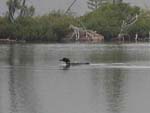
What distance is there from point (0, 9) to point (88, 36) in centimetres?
1769

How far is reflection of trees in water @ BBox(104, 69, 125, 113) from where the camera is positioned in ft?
61.8

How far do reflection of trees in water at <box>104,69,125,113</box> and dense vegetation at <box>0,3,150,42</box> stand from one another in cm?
5695

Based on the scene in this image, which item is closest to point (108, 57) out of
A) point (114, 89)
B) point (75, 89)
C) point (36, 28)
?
point (75, 89)

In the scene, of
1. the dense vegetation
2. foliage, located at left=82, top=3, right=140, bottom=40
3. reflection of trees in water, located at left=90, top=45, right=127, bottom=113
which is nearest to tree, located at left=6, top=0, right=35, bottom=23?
the dense vegetation

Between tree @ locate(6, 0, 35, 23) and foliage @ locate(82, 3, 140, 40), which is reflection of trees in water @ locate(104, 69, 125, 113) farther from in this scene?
foliage @ locate(82, 3, 140, 40)

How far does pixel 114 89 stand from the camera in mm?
22422

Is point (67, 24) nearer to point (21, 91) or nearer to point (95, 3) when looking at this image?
point (95, 3)

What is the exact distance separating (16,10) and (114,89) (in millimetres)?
72340

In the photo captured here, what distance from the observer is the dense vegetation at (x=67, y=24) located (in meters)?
87.1

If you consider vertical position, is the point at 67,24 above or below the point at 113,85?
below

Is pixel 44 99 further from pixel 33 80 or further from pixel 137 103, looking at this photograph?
pixel 33 80

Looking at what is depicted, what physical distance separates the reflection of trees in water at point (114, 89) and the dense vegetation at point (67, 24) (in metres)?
57.0

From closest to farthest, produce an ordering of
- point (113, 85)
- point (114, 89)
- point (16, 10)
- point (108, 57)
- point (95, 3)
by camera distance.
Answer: point (114, 89) → point (113, 85) → point (108, 57) → point (16, 10) → point (95, 3)

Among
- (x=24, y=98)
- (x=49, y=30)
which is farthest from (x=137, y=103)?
(x=49, y=30)
